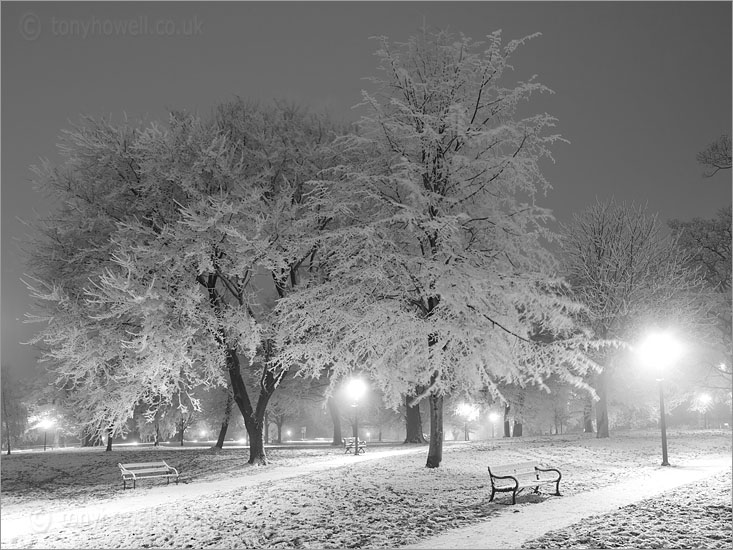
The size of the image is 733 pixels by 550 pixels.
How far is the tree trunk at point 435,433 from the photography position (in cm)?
1667

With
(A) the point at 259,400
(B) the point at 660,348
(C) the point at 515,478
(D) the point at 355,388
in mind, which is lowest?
(C) the point at 515,478

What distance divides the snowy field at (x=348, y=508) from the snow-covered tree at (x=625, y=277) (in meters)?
8.30

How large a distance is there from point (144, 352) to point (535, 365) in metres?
11.1

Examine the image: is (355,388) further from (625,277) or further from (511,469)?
(625,277)

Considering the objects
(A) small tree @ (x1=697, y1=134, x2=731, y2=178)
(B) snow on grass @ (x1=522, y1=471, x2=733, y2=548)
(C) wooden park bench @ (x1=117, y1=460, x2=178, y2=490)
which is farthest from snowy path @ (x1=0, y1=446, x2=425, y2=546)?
(A) small tree @ (x1=697, y1=134, x2=731, y2=178)

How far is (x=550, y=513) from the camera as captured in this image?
10461 millimetres

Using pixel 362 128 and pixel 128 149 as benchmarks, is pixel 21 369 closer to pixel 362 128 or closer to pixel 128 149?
pixel 128 149

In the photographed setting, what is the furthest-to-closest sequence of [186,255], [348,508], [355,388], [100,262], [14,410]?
[14,410]
[355,388]
[100,262]
[186,255]
[348,508]

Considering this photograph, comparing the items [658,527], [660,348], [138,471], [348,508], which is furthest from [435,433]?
[138,471]

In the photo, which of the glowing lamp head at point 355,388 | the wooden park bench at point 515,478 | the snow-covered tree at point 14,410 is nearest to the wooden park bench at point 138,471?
the glowing lamp head at point 355,388

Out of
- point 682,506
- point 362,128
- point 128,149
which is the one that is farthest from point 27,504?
point 682,506

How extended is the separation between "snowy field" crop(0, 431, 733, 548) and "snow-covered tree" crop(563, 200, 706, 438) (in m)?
8.30

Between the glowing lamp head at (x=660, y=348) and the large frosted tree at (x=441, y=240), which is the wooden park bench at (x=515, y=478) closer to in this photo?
the large frosted tree at (x=441, y=240)

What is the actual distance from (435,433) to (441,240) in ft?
20.6
